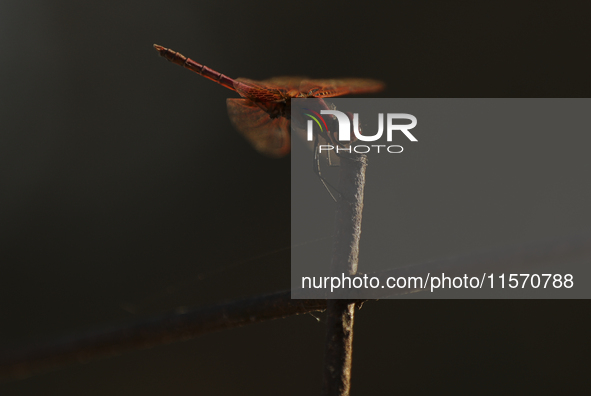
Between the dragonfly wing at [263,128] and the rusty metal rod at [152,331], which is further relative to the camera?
the dragonfly wing at [263,128]

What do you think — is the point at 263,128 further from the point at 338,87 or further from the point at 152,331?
the point at 152,331

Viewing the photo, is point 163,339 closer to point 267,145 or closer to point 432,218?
point 267,145

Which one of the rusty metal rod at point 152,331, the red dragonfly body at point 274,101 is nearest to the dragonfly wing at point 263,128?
the red dragonfly body at point 274,101

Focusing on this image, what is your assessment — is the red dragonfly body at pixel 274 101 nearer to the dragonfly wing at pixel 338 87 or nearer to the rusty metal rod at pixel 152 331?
the dragonfly wing at pixel 338 87

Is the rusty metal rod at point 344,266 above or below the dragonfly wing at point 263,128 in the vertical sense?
below

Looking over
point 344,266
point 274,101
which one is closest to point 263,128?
point 274,101

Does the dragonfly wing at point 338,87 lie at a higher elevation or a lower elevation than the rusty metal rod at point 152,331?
higher

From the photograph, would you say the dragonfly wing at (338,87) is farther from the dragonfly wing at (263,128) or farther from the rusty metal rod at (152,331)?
the rusty metal rod at (152,331)


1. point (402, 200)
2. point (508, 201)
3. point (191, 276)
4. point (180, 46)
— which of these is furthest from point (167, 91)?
point (508, 201)
